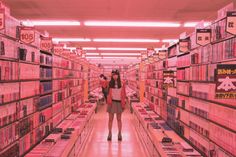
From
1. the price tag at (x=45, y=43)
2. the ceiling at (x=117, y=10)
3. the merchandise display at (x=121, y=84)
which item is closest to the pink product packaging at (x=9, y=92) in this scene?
the merchandise display at (x=121, y=84)

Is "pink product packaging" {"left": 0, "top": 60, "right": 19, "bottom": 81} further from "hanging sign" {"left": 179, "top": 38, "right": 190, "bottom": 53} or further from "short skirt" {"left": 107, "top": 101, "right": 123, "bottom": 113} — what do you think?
"short skirt" {"left": 107, "top": 101, "right": 123, "bottom": 113}

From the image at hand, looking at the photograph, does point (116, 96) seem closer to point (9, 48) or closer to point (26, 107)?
point (26, 107)

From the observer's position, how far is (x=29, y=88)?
15.8 ft

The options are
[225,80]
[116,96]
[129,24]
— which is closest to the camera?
[225,80]

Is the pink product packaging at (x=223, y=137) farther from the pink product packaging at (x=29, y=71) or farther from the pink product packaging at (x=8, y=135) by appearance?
the pink product packaging at (x=29, y=71)

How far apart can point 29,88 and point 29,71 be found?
28 cm

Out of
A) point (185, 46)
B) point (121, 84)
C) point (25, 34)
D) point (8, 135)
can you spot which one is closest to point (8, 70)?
point (25, 34)

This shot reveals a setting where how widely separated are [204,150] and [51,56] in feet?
12.8

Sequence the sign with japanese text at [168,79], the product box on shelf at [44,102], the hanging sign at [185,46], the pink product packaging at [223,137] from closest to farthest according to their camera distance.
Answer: the pink product packaging at [223,137] < the hanging sign at [185,46] < the product box on shelf at [44,102] < the sign with japanese text at [168,79]

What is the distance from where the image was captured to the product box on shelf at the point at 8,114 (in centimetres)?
371

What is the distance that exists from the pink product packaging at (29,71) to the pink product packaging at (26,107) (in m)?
0.39

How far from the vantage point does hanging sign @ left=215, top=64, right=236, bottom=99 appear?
3.07 meters

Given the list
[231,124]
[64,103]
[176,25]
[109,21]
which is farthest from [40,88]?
[176,25]

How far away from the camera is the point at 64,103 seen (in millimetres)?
8172
